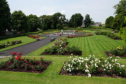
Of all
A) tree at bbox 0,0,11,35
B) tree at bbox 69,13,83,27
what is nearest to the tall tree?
tree at bbox 69,13,83,27

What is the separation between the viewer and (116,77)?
530 cm

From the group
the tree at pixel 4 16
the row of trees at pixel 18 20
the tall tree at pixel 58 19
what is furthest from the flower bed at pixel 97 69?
the tall tree at pixel 58 19

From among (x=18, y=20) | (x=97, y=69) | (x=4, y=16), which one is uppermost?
(x=4, y=16)

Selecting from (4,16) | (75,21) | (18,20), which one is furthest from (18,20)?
(75,21)

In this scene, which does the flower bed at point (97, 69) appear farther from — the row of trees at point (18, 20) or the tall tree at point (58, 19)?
the tall tree at point (58, 19)

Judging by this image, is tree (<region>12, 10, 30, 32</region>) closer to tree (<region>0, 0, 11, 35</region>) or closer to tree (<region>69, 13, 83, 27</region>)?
tree (<region>0, 0, 11, 35</region>)

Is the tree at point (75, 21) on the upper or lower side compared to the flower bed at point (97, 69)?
upper

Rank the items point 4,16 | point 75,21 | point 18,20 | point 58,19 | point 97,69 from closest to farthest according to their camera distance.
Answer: point 97,69 → point 4,16 → point 18,20 → point 58,19 → point 75,21

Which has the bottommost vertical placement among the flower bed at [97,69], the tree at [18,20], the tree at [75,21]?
the flower bed at [97,69]

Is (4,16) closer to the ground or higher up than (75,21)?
closer to the ground

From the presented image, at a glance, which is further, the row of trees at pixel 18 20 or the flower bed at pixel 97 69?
the row of trees at pixel 18 20

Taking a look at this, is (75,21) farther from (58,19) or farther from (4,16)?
(4,16)

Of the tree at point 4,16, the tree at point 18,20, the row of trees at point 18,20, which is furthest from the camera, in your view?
the tree at point 18,20

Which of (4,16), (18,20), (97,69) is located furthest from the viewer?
(18,20)
